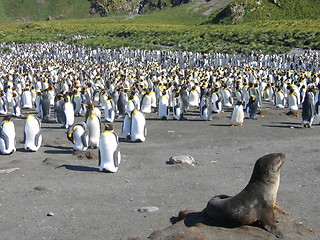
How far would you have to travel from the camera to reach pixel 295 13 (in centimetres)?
7644

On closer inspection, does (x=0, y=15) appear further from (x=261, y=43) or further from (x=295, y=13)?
(x=261, y=43)

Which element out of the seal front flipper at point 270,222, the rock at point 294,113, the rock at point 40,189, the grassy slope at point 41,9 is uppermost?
the grassy slope at point 41,9

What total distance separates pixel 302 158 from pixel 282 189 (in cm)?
224

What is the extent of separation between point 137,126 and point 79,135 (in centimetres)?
163

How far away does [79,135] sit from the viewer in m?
9.60

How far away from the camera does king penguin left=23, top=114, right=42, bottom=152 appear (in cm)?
978

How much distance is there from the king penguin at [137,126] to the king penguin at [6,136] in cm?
290

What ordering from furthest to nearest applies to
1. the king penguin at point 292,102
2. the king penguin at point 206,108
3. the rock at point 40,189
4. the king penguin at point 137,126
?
the king penguin at point 292,102
the king penguin at point 206,108
the king penguin at point 137,126
the rock at point 40,189

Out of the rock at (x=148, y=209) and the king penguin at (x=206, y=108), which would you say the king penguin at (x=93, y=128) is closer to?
the rock at (x=148, y=209)

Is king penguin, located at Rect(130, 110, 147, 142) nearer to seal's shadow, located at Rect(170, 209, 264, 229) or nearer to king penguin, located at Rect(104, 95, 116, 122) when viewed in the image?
king penguin, located at Rect(104, 95, 116, 122)

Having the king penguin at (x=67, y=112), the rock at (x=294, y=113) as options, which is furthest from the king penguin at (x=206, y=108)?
the king penguin at (x=67, y=112)

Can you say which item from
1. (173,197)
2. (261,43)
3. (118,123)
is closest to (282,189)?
(173,197)

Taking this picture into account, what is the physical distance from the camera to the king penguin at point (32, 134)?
978cm

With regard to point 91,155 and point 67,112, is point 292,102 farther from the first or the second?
point 91,155
